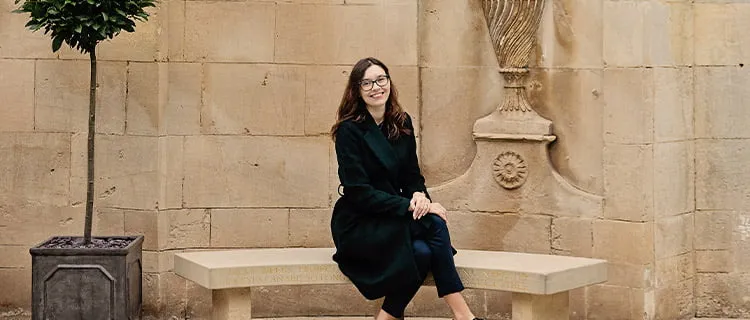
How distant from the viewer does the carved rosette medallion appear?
7.93 m

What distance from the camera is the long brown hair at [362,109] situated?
662 centimetres

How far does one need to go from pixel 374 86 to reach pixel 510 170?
1.63m

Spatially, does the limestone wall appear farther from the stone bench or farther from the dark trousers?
the dark trousers

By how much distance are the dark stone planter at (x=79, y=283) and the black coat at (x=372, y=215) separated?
1210 millimetres

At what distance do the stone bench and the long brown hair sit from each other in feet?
2.25

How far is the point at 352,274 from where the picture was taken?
6.58 metres

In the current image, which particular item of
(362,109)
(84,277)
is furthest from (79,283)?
(362,109)

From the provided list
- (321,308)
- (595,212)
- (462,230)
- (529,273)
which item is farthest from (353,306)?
(529,273)

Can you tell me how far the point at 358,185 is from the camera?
21.3 ft

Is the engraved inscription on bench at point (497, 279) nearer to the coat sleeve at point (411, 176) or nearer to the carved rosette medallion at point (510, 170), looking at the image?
the coat sleeve at point (411, 176)

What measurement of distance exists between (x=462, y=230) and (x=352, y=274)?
1628mm

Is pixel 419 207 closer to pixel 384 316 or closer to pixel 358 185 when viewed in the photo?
pixel 358 185

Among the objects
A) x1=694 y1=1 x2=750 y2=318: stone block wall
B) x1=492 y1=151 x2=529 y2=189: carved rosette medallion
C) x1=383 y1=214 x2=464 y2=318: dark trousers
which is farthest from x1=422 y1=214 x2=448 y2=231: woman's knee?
x1=694 y1=1 x2=750 y2=318: stone block wall

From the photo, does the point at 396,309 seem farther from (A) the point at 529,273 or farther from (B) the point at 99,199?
(B) the point at 99,199
